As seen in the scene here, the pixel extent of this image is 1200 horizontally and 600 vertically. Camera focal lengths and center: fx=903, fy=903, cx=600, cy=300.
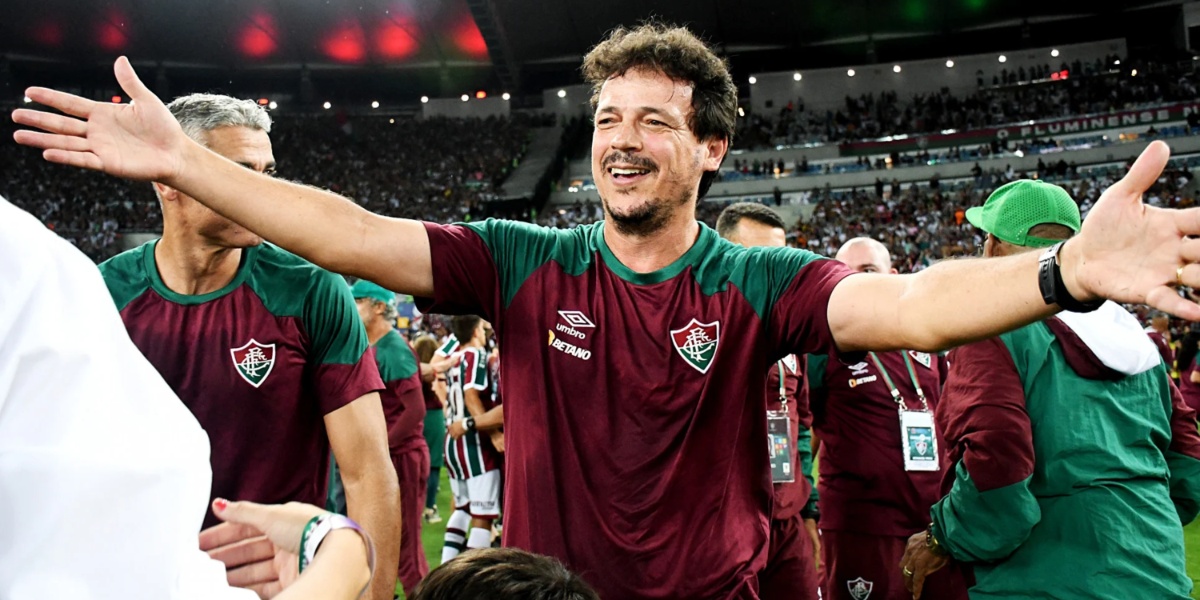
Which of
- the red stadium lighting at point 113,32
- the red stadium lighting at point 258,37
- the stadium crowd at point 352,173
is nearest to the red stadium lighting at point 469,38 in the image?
the stadium crowd at point 352,173

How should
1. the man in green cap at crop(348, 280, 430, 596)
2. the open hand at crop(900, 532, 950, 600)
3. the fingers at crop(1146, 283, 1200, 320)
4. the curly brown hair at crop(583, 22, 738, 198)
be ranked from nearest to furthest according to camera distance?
the fingers at crop(1146, 283, 1200, 320) < the curly brown hair at crop(583, 22, 738, 198) < the open hand at crop(900, 532, 950, 600) < the man in green cap at crop(348, 280, 430, 596)

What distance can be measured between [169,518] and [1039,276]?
1.47m

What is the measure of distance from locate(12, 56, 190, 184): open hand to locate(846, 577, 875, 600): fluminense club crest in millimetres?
3401

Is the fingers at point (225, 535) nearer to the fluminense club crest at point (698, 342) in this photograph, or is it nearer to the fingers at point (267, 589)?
the fingers at point (267, 589)

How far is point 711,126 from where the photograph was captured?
2.55 metres

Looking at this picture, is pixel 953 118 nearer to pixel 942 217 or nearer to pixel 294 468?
pixel 942 217

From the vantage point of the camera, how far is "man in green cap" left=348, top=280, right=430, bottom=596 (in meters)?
6.05

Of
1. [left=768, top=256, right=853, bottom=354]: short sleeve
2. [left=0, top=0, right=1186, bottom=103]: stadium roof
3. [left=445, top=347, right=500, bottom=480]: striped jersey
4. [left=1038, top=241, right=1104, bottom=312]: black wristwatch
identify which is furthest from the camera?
[left=0, top=0, right=1186, bottom=103]: stadium roof

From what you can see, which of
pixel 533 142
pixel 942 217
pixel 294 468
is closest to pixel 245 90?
pixel 533 142

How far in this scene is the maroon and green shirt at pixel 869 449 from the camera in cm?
411

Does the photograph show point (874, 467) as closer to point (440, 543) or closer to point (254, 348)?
point (254, 348)

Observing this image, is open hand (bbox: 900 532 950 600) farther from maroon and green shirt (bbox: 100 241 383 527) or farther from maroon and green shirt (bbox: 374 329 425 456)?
maroon and green shirt (bbox: 374 329 425 456)

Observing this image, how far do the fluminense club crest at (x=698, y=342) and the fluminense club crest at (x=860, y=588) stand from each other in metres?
2.35

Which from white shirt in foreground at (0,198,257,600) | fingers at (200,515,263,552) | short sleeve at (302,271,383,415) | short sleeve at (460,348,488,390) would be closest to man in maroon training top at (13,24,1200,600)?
short sleeve at (302,271,383,415)
